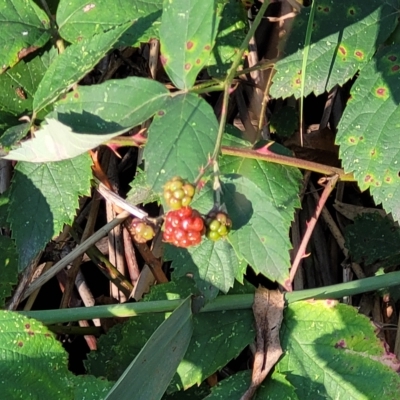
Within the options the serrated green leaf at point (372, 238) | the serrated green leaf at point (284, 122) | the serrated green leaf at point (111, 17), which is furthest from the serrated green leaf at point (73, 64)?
the serrated green leaf at point (372, 238)

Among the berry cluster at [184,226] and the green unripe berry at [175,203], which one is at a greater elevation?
the green unripe berry at [175,203]

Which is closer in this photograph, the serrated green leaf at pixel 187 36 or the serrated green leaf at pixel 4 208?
the serrated green leaf at pixel 187 36

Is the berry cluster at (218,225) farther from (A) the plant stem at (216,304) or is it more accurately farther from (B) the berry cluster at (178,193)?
(A) the plant stem at (216,304)

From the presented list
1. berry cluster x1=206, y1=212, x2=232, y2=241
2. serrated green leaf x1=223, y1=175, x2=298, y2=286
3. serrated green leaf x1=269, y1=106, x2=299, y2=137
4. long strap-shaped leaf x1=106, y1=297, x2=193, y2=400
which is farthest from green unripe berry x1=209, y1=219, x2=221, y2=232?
serrated green leaf x1=269, y1=106, x2=299, y2=137

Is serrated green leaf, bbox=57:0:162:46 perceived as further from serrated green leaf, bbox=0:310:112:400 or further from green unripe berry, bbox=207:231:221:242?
serrated green leaf, bbox=0:310:112:400

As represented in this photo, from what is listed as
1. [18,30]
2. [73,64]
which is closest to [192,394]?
[73,64]

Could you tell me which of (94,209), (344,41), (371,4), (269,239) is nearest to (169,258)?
(269,239)
